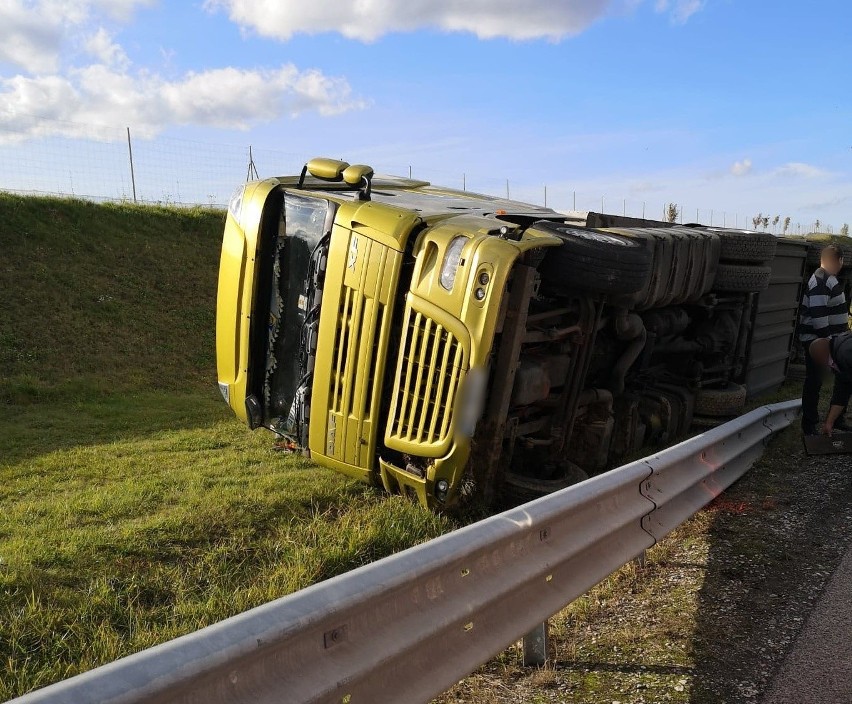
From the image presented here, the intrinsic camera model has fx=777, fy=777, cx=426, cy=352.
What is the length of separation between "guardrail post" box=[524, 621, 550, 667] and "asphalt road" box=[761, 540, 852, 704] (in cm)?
69

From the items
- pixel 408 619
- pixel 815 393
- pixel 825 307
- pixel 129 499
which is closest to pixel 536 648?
pixel 408 619

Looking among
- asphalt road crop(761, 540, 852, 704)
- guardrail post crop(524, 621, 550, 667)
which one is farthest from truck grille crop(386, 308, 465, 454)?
asphalt road crop(761, 540, 852, 704)

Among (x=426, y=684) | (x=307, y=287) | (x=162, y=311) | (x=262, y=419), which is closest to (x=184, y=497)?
(x=262, y=419)

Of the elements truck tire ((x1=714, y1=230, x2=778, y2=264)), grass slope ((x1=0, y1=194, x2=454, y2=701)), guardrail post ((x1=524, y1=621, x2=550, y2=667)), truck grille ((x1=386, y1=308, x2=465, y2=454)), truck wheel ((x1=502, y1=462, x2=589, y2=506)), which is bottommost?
grass slope ((x1=0, y1=194, x2=454, y2=701))

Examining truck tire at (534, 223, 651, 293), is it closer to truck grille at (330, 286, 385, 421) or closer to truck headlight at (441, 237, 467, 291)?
truck headlight at (441, 237, 467, 291)

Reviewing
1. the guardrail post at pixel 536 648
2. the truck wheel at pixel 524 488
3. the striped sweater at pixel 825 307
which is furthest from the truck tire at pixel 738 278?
the guardrail post at pixel 536 648

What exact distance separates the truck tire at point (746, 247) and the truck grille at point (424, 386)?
349 cm

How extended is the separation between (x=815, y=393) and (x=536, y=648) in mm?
4189

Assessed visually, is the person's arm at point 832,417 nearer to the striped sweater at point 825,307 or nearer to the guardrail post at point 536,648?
the striped sweater at point 825,307

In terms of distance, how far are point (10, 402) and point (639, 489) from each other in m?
7.31

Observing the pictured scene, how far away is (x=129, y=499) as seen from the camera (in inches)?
179

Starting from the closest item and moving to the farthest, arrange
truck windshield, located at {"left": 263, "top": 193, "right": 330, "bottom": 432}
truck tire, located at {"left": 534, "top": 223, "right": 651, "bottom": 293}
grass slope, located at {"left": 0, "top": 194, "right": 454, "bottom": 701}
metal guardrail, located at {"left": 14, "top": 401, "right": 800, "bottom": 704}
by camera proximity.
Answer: metal guardrail, located at {"left": 14, "top": 401, "right": 800, "bottom": 704}
grass slope, located at {"left": 0, "top": 194, "right": 454, "bottom": 701}
truck tire, located at {"left": 534, "top": 223, "right": 651, "bottom": 293}
truck windshield, located at {"left": 263, "top": 193, "right": 330, "bottom": 432}

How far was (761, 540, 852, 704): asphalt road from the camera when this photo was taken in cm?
243

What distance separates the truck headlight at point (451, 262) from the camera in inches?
153
